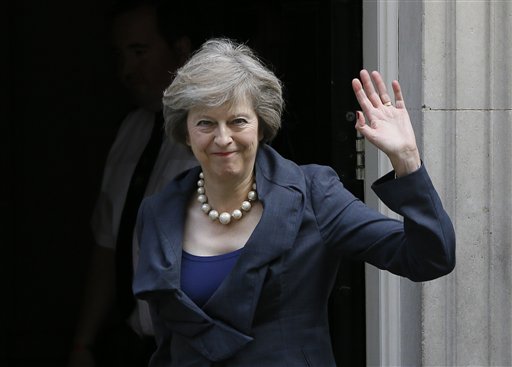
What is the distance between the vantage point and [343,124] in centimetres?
390

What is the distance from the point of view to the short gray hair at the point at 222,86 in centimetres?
265

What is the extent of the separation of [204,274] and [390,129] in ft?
1.88

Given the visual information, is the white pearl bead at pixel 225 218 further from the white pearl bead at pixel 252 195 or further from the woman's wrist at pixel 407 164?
the woman's wrist at pixel 407 164

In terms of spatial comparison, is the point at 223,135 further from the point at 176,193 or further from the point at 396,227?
the point at 396,227

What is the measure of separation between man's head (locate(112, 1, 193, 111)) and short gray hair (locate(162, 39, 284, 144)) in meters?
1.26

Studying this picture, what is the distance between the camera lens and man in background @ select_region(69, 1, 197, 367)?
3971 mm

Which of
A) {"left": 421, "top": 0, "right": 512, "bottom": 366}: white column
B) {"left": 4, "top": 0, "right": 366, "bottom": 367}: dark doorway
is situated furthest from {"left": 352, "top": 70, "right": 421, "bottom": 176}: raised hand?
{"left": 4, "top": 0, "right": 366, "bottom": 367}: dark doorway

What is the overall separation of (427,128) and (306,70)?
0.96m

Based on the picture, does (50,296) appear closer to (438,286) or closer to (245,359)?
(438,286)

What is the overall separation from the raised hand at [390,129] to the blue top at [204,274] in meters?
0.45

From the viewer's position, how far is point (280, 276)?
2.61 m

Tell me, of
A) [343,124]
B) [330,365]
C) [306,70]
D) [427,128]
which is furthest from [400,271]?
[306,70]

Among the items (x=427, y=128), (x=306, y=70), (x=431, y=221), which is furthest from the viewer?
(x=306, y=70)

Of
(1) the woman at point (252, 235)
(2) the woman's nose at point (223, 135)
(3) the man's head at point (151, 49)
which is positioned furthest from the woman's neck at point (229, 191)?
(3) the man's head at point (151, 49)
